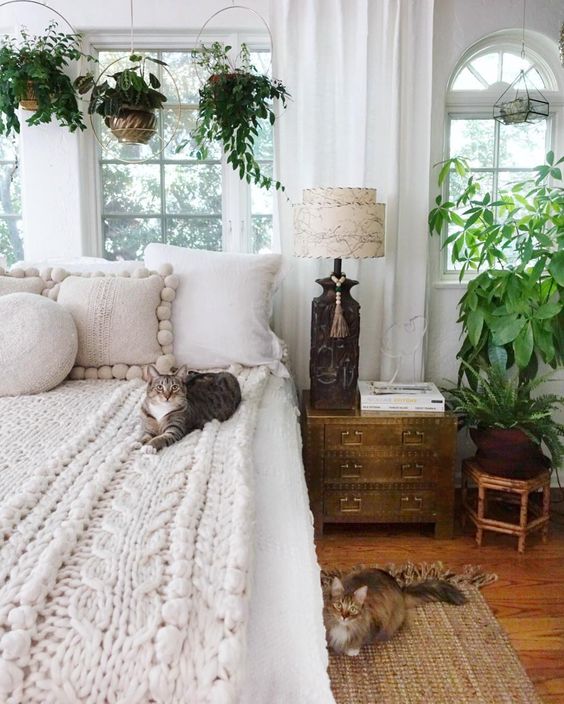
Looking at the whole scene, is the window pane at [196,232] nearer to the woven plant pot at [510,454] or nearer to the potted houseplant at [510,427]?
the potted houseplant at [510,427]

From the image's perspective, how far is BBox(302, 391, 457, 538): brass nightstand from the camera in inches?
96.5

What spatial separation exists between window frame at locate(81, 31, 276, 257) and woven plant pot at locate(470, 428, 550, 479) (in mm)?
1158

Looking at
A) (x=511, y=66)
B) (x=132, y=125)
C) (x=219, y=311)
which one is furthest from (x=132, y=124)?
(x=511, y=66)

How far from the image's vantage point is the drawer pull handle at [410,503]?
2.51 meters

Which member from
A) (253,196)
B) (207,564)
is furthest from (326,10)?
(207,564)

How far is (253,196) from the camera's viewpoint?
2924 mm

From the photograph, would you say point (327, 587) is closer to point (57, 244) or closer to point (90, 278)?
point (90, 278)

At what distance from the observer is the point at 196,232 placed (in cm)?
296

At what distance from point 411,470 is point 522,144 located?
1543mm

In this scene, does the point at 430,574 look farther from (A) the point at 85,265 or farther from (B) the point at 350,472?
(A) the point at 85,265

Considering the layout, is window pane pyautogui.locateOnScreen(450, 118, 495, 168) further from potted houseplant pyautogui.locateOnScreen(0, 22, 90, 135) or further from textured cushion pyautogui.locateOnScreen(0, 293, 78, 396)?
textured cushion pyautogui.locateOnScreen(0, 293, 78, 396)

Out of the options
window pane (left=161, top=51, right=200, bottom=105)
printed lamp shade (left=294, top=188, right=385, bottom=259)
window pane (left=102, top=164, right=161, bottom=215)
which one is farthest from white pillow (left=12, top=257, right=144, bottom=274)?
window pane (left=161, top=51, right=200, bottom=105)

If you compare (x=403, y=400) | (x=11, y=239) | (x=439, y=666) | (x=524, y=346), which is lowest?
(x=439, y=666)

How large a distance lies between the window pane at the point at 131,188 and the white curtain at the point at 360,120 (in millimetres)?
584
